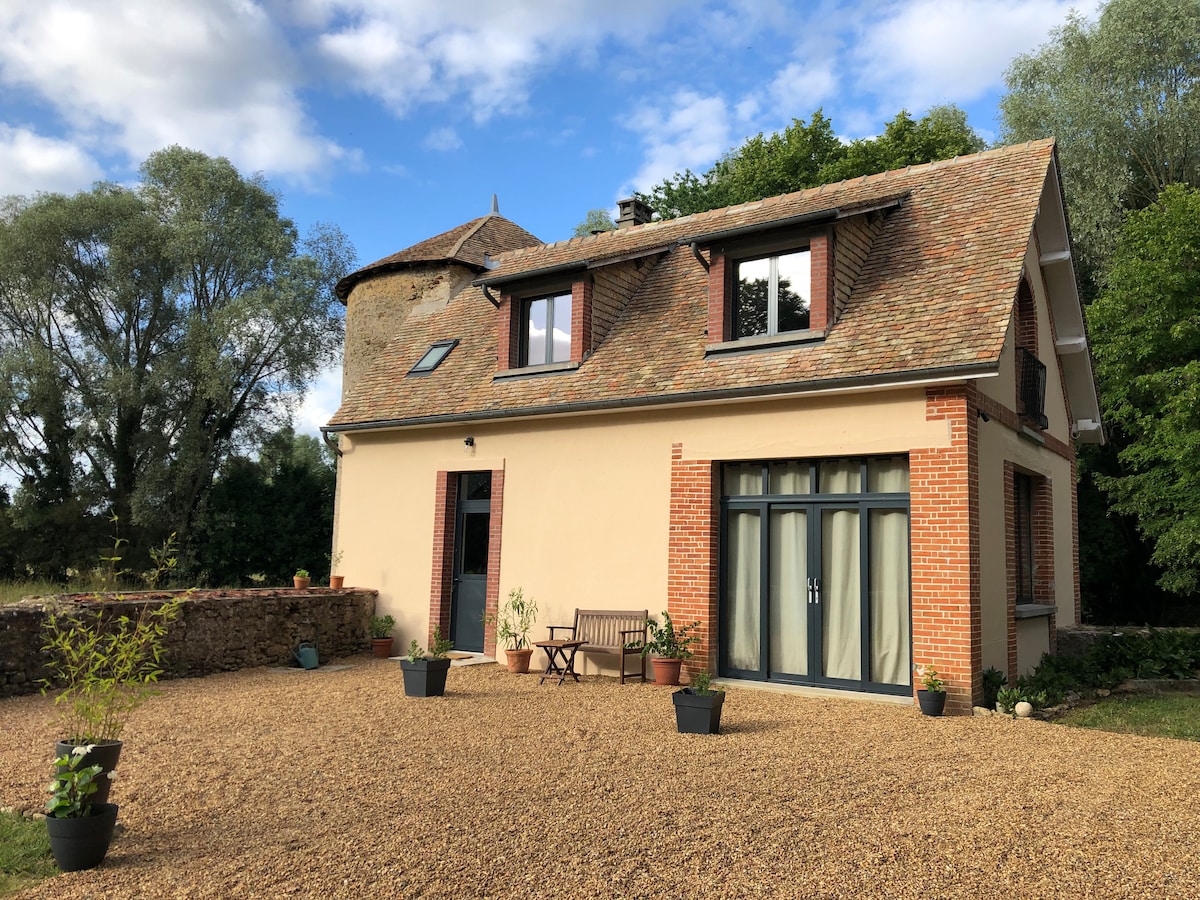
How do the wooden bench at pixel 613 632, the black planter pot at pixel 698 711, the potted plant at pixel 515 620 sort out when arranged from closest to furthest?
the black planter pot at pixel 698 711 < the wooden bench at pixel 613 632 < the potted plant at pixel 515 620

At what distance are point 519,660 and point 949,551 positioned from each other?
5.66m

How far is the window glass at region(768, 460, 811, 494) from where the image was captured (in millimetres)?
10070

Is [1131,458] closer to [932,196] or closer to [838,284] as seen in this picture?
[932,196]

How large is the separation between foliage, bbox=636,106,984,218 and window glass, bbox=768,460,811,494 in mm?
14309

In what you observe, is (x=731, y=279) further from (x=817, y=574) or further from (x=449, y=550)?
(x=449, y=550)

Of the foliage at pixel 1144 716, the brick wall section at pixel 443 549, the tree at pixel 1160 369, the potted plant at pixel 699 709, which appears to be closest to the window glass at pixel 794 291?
the potted plant at pixel 699 709

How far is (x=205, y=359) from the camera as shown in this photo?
2595cm

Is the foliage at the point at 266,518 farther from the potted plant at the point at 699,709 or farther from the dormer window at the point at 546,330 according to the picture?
the potted plant at the point at 699,709

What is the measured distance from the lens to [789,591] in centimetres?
1005

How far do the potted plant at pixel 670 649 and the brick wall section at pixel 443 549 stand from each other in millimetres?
3945

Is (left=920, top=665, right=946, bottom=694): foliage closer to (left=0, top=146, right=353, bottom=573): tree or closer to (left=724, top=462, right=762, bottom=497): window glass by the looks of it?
(left=724, top=462, right=762, bottom=497): window glass

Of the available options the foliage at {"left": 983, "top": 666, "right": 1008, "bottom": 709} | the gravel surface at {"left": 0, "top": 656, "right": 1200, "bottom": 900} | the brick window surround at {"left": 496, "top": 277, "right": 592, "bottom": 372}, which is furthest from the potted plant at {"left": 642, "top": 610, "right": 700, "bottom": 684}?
the brick window surround at {"left": 496, "top": 277, "right": 592, "bottom": 372}

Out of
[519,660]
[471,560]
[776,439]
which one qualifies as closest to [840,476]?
[776,439]

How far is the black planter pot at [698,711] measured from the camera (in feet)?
24.5
